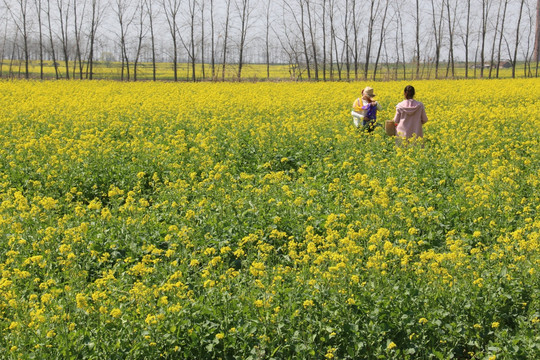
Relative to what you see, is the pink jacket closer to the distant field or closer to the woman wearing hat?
the woman wearing hat

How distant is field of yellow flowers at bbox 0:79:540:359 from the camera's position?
13.7 feet

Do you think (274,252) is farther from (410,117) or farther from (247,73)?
(247,73)

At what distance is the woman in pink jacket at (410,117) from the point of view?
10.9m

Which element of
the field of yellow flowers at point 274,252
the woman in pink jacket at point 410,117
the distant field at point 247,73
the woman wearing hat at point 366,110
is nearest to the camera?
the field of yellow flowers at point 274,252

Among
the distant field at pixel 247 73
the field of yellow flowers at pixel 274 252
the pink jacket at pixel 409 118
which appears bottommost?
the field of yellow flowers at pixel 274 252

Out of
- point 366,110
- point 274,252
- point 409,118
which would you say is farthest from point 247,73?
point 274,252

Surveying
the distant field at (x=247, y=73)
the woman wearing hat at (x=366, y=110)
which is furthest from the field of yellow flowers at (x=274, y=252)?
the distant field at (x=247, y=73)

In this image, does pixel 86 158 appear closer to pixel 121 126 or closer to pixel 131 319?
pixel 121 126

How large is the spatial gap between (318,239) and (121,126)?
10038mm

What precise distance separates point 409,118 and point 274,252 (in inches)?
250

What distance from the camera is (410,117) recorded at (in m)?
11.0

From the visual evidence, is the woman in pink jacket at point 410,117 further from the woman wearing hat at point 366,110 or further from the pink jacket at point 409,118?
the woman wearing hat at point 366,110

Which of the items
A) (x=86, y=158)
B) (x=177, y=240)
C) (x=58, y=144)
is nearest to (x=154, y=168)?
(x=86, y=158)

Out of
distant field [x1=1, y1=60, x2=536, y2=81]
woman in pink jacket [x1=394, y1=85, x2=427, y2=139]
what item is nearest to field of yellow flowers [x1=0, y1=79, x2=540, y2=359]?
woman in pink jacket [x1=394, y1=85, x2=427, y2=139]
